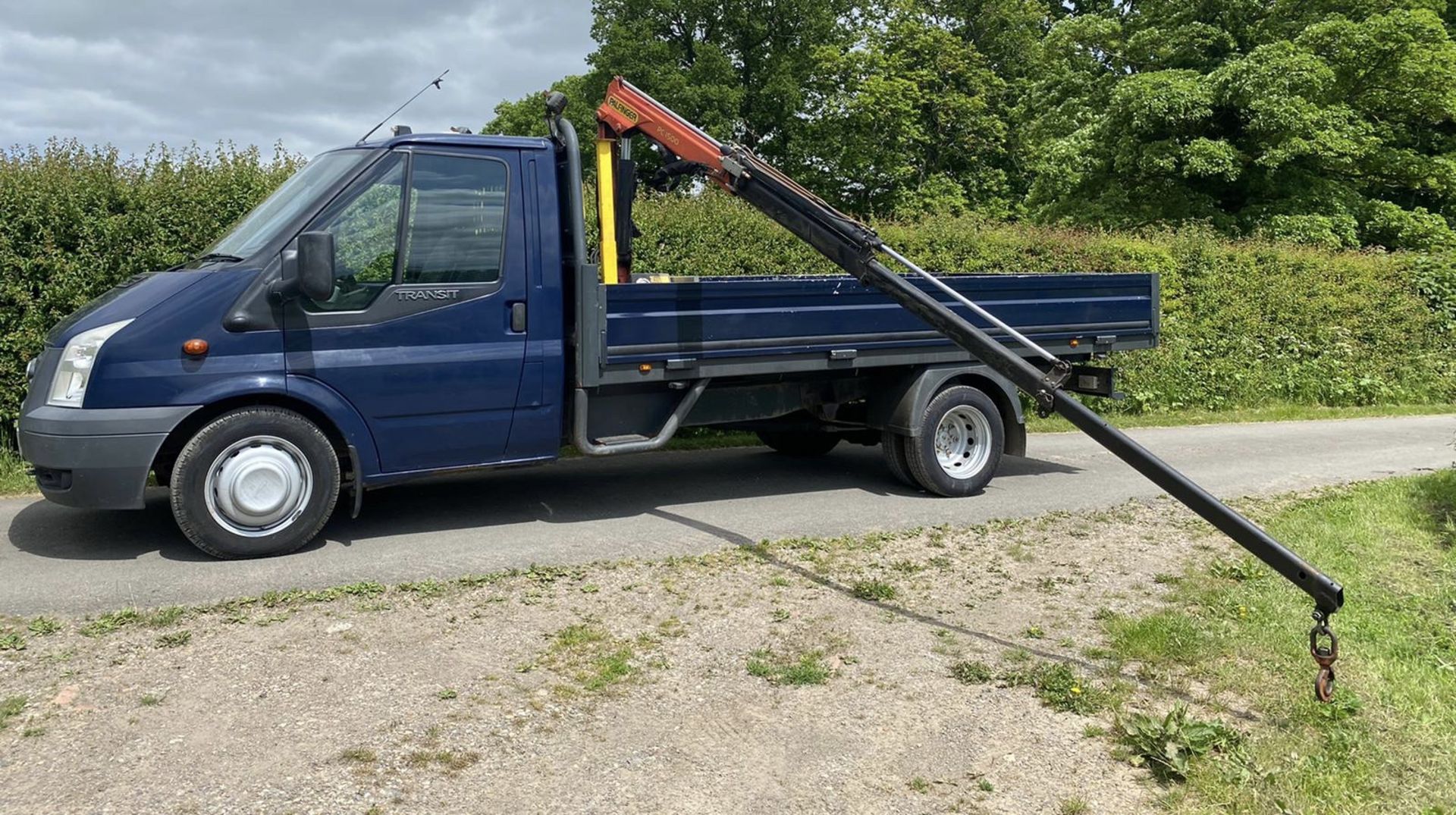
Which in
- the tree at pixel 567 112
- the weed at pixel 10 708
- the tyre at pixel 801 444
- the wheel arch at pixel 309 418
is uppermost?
the tree at pixel 567 112

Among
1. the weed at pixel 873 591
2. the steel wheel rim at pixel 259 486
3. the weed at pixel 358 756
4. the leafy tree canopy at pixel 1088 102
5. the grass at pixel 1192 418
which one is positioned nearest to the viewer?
the weed at pixel 358 756

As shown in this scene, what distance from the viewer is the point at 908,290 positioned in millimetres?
5605

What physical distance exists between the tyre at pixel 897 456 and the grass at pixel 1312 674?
241 centimetres

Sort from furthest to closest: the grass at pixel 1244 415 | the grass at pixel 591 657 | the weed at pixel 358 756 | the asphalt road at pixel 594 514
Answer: the grass at pixel 1244 415
the asphalt road at pixel 594 514
the grass at pixel 591 657
the weed at pixel 358 756

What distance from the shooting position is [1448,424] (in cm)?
1342

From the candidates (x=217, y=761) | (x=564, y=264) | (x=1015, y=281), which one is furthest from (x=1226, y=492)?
(x=217, y=761)

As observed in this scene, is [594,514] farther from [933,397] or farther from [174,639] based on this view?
[174,639]

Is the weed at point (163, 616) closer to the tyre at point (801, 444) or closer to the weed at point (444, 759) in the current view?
the weed at point (444, 759)

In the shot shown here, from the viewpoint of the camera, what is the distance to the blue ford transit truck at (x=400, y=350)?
5.77m

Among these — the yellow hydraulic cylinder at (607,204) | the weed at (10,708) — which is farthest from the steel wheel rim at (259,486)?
the yellow hydraulic cylinder at (607,204)

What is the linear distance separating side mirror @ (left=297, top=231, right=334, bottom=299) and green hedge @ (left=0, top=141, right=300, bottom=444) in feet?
11.6

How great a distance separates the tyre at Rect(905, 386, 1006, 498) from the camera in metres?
7.96

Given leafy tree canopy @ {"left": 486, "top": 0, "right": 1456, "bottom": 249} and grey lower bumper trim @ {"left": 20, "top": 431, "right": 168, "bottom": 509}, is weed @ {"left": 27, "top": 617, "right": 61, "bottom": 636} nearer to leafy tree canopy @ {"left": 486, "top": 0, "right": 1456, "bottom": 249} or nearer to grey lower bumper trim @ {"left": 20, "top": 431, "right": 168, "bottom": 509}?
grey lower bumper trim @ {"left": 20, "top": 431, "right": 168, "bottom": 509}

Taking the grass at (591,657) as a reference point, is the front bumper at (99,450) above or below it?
above
